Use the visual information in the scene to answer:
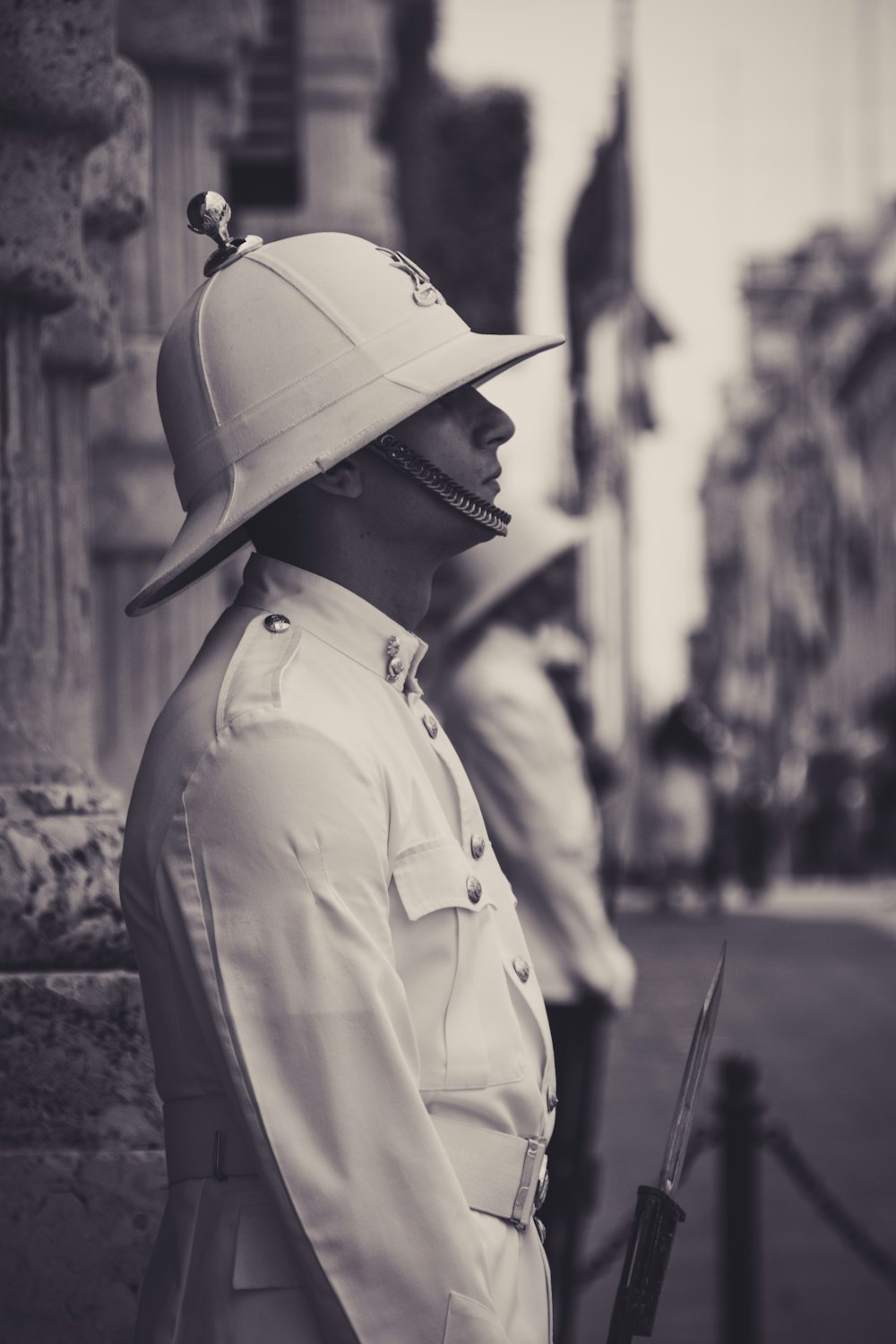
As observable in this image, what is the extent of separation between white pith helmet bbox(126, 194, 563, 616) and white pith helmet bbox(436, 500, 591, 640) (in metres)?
3.16

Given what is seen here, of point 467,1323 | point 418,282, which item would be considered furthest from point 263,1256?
point 418,282

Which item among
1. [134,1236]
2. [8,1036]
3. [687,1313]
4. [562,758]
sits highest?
[8,1036]

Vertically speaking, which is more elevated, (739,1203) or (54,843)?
(54,843)

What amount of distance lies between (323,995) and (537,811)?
333 cm

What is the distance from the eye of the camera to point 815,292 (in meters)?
65.3

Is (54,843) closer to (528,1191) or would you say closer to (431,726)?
(431,726)

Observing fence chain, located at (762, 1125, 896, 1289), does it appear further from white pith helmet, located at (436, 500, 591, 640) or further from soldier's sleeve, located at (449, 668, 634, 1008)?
white pith helmet, located at (436, 500, 591, 640)

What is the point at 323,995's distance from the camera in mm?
1965

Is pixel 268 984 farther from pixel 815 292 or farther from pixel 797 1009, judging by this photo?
pixel 815 292

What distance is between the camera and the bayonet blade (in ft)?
7.31

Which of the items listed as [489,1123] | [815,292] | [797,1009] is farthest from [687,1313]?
[815,292]

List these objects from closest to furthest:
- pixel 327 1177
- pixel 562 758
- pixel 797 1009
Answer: pixel 327 1177 → pixel 562 758 → pixel 797 1009

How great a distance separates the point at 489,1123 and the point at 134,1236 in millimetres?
818

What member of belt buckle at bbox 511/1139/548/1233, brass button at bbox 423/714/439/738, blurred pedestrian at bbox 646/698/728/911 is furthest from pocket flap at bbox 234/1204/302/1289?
blurred pedestrian at bbox 646/698/728/911
